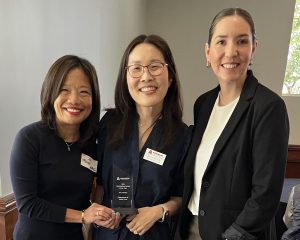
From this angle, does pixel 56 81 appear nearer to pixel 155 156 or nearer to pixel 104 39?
pixel 155 156

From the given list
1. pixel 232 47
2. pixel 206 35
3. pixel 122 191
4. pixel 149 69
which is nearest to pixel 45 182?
pixel 122 191

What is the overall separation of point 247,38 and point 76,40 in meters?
1.42

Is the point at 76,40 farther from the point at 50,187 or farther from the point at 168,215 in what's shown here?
the point at 168,215

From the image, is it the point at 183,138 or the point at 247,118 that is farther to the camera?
the point at 183,138

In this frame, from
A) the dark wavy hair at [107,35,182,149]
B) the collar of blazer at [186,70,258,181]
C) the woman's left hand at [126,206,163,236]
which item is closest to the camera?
the collar of blazer at [186,70,258,181]

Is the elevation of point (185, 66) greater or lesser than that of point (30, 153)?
greater

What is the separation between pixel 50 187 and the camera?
4.28 feet

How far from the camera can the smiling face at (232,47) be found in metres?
1.23

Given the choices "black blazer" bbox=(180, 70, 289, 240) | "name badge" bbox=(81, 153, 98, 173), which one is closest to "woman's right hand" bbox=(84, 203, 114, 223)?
"name badge" bbox=(81, 153, 98, 173)

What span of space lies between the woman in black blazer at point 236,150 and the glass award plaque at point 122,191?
27cm

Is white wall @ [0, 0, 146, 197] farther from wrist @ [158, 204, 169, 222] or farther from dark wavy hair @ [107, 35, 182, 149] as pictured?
wrist @ [158, 204, 169, 222]

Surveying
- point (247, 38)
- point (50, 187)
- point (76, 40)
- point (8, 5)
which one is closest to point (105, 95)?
point (76, 40)

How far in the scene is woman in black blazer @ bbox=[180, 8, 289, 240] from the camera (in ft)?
3.62

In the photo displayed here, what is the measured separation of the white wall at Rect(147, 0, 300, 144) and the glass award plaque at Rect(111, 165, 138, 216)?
2.90 m
